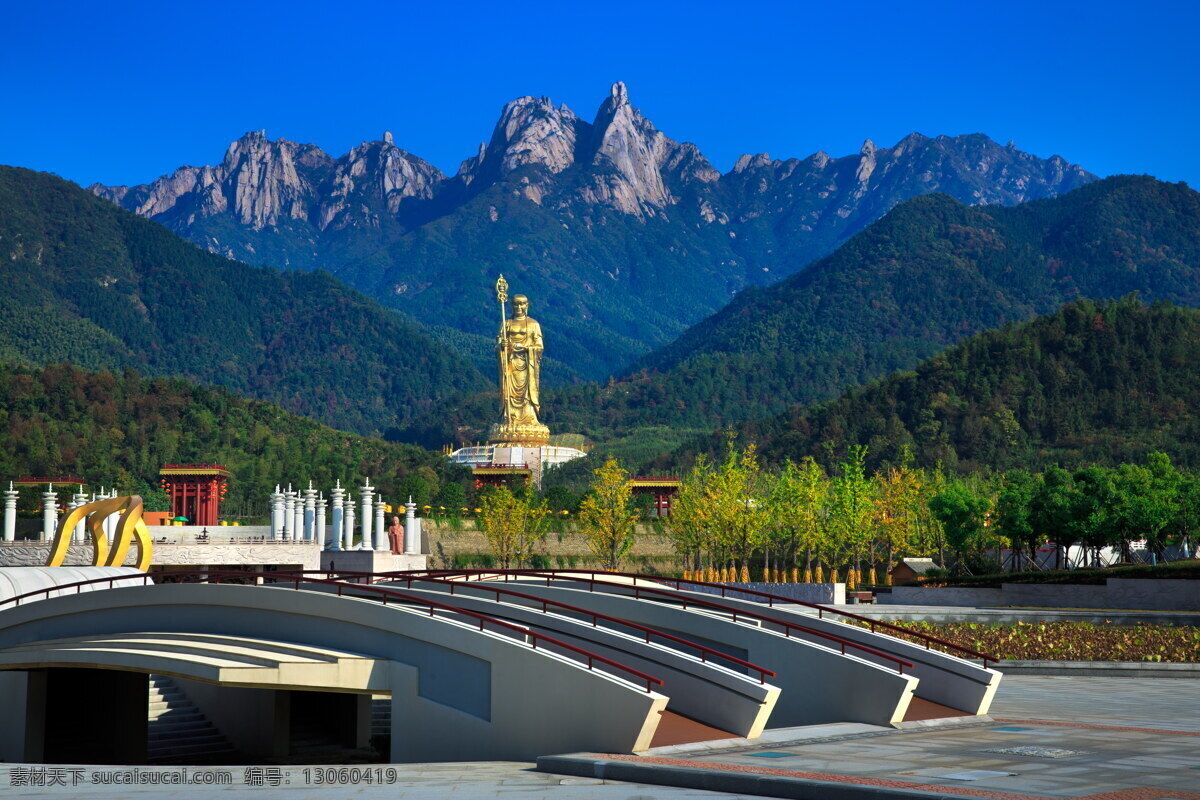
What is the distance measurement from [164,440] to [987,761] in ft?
233

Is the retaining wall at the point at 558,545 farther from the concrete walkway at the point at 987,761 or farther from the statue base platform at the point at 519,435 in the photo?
the concrete walkway at the point at 987,761

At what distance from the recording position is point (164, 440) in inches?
3130

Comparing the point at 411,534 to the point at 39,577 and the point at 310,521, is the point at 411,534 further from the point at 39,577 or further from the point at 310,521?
the point at 39,577

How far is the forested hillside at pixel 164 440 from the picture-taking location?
246 ft

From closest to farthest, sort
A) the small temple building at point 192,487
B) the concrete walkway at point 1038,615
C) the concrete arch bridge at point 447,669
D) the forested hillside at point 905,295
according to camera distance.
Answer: the concrete arch bridge at point 447,669 < the concrete walkway at point 1038,615 < the small temple building at point 192,487 < the forested hillside at point 905,295

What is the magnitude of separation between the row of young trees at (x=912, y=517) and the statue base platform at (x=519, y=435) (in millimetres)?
23557

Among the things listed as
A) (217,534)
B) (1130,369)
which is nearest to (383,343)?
(1130,369)

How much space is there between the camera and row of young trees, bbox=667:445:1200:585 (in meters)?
40.9

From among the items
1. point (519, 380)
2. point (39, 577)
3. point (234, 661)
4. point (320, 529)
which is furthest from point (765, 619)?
point (519, 380)

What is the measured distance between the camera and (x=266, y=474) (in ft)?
246

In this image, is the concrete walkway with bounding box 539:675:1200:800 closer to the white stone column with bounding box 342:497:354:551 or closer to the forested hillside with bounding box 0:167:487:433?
the white stone column with bounding box 342:497:354:551

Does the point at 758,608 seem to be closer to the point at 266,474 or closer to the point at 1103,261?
the point at 266,474

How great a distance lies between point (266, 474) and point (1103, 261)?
132651 mm
